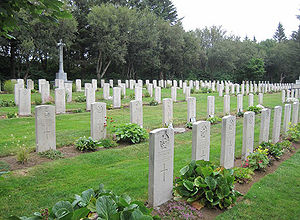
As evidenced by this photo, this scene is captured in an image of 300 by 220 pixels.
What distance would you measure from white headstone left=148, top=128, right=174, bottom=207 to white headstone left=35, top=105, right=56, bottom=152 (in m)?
3.76

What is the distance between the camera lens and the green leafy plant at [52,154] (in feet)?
21.4

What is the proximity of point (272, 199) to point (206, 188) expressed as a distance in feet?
4.64

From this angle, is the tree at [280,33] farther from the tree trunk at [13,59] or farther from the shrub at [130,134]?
the shrub at [130,134]

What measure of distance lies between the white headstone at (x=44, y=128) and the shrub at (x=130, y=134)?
1.99 metres

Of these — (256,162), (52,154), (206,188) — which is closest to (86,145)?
(52,154)

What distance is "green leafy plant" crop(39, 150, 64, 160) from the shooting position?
21.4ft

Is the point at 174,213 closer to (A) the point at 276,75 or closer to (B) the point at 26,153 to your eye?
(B) the point at 26,153

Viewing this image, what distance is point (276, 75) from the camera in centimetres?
5991

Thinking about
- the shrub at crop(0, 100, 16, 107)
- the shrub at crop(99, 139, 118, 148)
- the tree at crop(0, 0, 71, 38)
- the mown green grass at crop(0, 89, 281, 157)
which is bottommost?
the shrub at crop(99, 139, 118, 148)

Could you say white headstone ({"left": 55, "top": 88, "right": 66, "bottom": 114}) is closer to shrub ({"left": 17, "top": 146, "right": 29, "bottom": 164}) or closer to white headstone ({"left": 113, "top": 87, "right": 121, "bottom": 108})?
white headstone ({"left": 113, "top": 87, "right": 121, "bottom": 108})

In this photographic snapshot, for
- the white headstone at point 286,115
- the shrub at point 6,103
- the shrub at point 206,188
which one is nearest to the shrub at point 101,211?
the shrub at point 206,188

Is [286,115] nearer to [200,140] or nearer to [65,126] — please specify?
[200,140]

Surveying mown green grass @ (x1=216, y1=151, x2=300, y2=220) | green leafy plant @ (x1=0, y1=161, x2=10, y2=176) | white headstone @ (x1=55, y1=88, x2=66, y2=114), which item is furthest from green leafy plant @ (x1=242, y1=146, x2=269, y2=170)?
white headstone @ (x1=55, y1=88, x2=66, y2=114)

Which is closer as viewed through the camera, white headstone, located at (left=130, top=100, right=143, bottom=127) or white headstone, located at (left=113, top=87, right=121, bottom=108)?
white headstone, located at (left=130, top=100, right=143, bottom=127)
